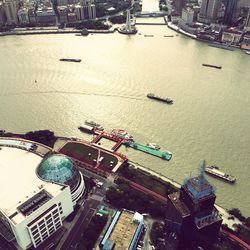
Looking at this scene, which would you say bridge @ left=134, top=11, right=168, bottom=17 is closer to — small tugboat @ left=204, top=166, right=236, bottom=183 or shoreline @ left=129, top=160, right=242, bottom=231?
shoreline @ left=129, top=160, right=242, bottom=231

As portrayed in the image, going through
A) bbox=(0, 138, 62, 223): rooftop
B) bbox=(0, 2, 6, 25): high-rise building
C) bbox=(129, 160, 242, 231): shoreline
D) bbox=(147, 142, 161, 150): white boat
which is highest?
bbox=(0, 2, 6, 25): high-rise building

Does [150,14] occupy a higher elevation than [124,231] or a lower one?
higher

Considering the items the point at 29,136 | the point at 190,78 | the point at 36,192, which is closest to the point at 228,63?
the point at 190,78

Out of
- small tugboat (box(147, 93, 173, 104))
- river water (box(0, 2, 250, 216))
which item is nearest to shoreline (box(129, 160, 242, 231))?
river water (box(0, 2, 250, 216))

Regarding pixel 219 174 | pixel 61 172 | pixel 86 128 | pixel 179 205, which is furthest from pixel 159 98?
pixel 179 205

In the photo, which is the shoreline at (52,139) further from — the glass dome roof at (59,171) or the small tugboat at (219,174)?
the glass dome roof at (59,171)

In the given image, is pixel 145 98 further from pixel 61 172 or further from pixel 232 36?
pixel 232 36
